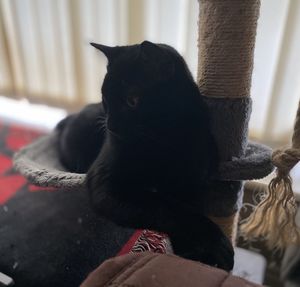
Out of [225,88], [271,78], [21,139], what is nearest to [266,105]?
[271,78]

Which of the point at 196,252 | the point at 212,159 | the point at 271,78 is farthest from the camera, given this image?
the point at 271,78

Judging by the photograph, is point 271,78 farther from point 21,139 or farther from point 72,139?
point 21,139

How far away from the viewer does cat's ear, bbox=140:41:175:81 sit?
0.60 metres

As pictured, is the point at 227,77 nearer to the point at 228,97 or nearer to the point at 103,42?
the point at 228,97

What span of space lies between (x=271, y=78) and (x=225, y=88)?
40cm

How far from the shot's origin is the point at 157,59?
60 cm

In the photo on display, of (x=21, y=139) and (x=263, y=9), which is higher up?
(x=263, y=9)

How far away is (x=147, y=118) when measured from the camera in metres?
0.62

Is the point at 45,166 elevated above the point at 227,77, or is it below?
below

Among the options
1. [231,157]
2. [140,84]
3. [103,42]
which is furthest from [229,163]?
[103,42]

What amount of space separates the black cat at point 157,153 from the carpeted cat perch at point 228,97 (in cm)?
4

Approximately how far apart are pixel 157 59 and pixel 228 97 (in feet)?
0.57

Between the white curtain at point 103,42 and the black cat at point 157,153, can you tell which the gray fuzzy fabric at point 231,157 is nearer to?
the black cat at point 157,153

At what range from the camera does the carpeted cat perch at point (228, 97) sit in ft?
2.12
